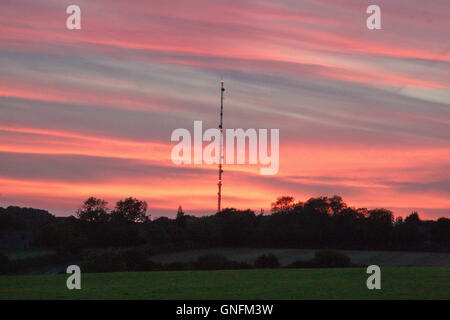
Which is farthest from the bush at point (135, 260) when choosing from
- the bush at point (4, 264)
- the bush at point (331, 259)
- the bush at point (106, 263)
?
the bush at point (331, 259)

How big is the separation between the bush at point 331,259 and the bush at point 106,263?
22.9 m

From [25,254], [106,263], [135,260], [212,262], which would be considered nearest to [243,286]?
[212,262]

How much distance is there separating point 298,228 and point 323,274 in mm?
42225

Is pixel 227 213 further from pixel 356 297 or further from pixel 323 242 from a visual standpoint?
pixel 356 297

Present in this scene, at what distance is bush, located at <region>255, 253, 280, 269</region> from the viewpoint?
92.1 metres

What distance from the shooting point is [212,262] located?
9156cm

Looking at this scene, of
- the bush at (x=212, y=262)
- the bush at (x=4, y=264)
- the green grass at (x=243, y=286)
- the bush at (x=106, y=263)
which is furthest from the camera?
the bush at (x=4, y=264)

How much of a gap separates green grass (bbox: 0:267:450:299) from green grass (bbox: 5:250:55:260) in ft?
135

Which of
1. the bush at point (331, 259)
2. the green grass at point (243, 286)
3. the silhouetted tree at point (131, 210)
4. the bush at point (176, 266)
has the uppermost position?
the silhouetted tree at point (131, 210)

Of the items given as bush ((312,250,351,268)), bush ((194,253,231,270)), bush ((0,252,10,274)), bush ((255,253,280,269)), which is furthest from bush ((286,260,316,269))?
bush ((0,252,10,274))

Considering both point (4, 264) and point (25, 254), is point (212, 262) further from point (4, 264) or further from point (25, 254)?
point (25, 254)

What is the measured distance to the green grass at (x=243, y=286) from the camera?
166 feet
